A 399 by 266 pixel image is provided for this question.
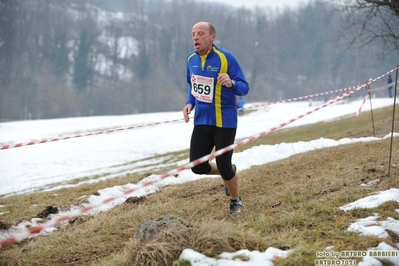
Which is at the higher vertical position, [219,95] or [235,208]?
[219,95]

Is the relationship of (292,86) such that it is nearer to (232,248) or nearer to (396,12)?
(396,12)

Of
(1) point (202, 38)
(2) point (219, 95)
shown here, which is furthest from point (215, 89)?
(1) point (202, 38)

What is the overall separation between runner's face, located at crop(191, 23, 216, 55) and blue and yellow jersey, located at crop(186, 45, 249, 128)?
91mm

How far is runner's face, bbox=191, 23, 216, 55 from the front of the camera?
21.3 ft

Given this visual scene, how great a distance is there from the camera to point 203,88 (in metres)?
6.55

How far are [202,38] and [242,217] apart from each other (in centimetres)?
215

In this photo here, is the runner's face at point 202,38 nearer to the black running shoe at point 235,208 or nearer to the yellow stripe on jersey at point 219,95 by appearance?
the yellow stripe on jersey at point 219,95

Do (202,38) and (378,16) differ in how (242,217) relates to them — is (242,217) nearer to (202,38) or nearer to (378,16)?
(202,38)

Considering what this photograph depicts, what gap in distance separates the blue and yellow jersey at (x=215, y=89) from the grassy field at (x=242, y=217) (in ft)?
3.81

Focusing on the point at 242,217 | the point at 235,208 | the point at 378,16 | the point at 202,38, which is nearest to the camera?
the point at 242,217

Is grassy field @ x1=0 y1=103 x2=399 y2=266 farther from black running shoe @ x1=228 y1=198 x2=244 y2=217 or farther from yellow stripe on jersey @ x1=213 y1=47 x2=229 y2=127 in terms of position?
yellow stripe on jersey @ x1=213 y1=47 x2=229 y2=127

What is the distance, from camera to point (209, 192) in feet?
28.1

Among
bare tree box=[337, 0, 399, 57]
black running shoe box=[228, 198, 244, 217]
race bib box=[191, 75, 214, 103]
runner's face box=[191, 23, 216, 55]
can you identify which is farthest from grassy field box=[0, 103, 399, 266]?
bare tree box=[337, 0, 399, 57]

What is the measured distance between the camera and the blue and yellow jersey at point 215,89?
256 inches
